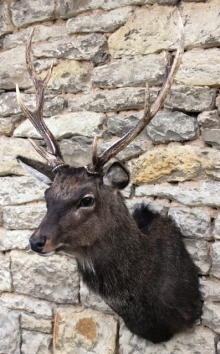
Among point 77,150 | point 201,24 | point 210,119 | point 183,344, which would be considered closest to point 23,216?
point 77,150

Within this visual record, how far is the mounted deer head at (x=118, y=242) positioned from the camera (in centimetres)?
268

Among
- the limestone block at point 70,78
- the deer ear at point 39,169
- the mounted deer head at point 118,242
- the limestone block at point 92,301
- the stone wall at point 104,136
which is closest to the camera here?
the mounted deer head at point 118,242

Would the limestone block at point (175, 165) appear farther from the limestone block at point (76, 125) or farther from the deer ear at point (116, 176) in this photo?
the deer ear at point (116, 176)

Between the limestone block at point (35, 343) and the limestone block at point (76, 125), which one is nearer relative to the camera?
the limestone block at point (76, 125)

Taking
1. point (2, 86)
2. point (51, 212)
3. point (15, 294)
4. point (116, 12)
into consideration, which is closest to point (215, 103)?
point (116, 12)

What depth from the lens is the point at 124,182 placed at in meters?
2.78

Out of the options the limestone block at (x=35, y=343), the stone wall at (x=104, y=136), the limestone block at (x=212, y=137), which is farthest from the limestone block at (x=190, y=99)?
the limestone block at (x=35, y=343)

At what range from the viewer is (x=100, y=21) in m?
3.48

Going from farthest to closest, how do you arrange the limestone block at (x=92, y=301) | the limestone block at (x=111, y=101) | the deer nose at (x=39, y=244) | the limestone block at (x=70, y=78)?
the limestone block at (x=70, y=78), the limestone block at (x=92, y=301), the limestone block at (x=111, y=101), the deer nose at (x=39, y=244)

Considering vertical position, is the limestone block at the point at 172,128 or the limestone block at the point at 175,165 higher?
the limestone block at the point at 172,128

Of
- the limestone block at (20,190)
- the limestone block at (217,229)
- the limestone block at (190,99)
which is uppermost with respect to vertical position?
the limestone block at (190,99)

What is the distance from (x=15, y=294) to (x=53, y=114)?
144 cm

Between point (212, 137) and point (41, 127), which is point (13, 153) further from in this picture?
point (212, 137)

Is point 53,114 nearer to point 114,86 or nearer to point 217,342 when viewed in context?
point 114,86
